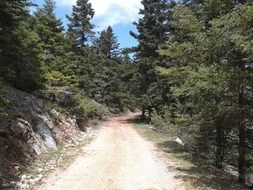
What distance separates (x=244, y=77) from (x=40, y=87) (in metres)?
12.1

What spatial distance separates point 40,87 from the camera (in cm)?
1950

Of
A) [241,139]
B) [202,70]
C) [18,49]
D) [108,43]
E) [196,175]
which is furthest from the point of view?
[108,43]

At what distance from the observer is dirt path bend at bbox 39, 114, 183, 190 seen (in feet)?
35.2

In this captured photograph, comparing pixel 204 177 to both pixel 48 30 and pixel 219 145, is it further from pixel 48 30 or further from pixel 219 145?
pixel 48 30

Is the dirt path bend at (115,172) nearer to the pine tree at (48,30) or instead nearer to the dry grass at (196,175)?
the dry grass at (196,175)

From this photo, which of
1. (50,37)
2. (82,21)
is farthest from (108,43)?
(50,37)

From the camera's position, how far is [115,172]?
40.6 feet

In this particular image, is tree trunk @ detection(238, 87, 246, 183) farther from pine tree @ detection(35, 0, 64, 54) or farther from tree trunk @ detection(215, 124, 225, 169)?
pine tree @ detection(35, 0, 64, 54)

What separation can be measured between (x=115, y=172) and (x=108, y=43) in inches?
2114

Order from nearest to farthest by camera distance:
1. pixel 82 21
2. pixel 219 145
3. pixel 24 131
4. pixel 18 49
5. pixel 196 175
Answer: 1. pixel 196 175
2. pixel 24 131
3. pixel 18 49
4. pixel 219 145
5. pixel 82 21

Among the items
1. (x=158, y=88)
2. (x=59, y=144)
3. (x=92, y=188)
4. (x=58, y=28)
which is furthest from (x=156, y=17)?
(x=92, y=188)

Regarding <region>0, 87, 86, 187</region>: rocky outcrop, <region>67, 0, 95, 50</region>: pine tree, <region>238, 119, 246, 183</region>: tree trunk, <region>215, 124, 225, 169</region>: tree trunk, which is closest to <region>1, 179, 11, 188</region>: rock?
<region>0, 87, 86, 187</region>: rocky outcrop

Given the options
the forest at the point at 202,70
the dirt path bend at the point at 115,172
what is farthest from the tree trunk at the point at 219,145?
the dirt path bend at the point at 115,172

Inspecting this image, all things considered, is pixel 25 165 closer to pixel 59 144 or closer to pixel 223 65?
pixel 59 144
